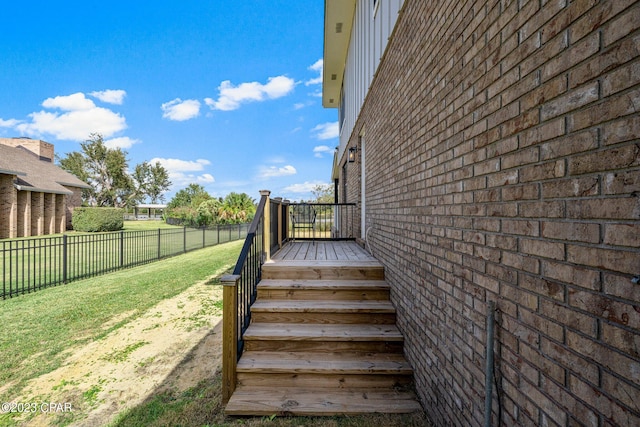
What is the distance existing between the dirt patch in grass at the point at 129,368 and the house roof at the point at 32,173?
1772cm

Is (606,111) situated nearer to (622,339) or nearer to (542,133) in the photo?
(542,133)

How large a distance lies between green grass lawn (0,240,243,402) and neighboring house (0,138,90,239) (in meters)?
13.7

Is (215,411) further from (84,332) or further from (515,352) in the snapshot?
(84,332)

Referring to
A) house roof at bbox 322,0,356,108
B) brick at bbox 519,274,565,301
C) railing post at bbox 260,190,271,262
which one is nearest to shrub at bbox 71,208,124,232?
house roof at bbox 322,0,356,108

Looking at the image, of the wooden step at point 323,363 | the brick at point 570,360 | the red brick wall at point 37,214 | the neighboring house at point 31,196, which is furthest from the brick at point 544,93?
the red brick wall at point 37,214

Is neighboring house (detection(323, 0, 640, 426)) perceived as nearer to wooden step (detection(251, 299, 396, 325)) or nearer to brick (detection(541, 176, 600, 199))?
brick (detection(541, 176, 600, 199))

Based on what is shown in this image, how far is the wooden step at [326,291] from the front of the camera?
3480 mm

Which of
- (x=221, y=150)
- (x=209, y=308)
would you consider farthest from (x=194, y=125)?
(x=209, y=308)

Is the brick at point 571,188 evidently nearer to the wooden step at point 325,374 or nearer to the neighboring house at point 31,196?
the wooden step at point 325,374

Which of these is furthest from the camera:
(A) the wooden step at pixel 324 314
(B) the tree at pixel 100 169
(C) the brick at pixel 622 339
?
(B) the tree at pixel 100 169

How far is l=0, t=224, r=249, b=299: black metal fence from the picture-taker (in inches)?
245

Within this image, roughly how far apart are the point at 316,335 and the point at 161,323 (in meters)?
2.85

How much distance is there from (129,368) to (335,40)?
28.1 ft

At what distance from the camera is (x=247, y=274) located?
3.25 m
